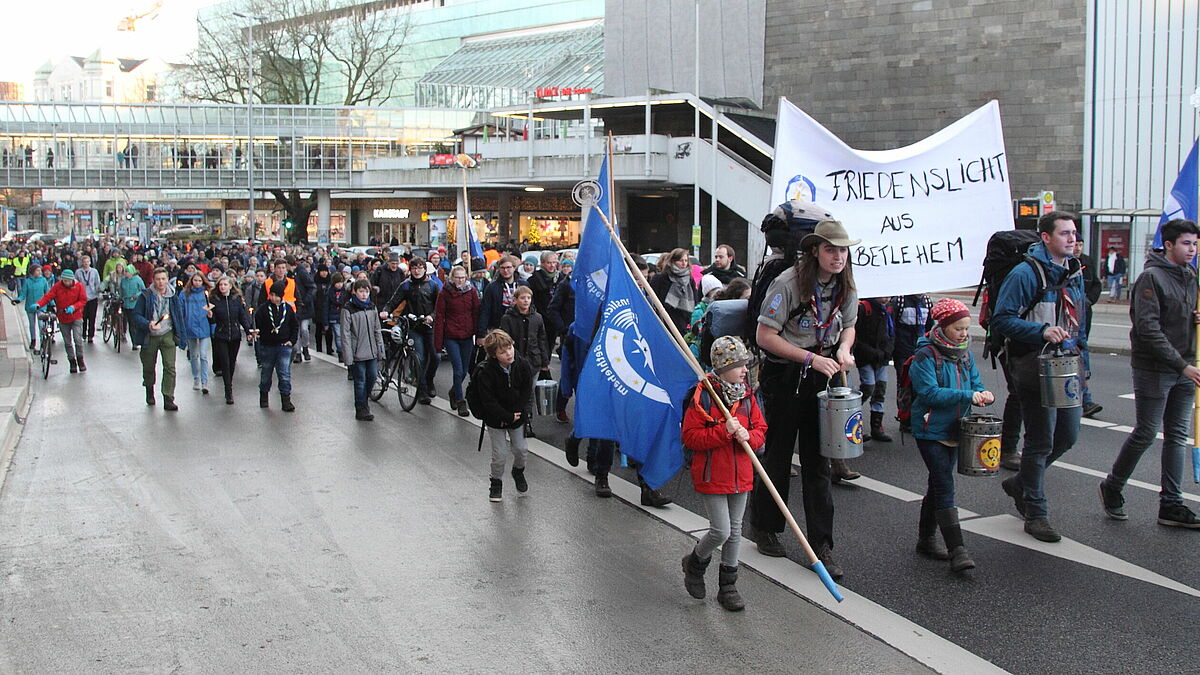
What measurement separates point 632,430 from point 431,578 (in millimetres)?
1470

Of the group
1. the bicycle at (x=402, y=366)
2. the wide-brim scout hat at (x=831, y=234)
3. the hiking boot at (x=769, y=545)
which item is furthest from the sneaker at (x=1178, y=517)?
the bicycle at (x=402, y=366)

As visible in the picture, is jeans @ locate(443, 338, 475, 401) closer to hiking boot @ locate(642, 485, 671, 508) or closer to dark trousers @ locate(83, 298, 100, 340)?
hiking boot @ locate(642, 485, 671, 508)

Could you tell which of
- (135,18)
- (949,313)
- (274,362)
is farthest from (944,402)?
(135,18)

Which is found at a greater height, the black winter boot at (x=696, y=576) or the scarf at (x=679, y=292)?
the scarf at (x=679, y=292)

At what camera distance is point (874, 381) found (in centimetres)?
986

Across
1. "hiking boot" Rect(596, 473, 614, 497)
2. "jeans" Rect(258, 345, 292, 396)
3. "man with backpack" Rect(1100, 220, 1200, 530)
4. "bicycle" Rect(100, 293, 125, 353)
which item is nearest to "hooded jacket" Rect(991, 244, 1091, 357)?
"man with backpack" Rect(1100, 220, 1200, 530)

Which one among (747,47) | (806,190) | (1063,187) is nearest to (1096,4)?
(1063,187)

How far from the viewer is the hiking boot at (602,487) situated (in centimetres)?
802

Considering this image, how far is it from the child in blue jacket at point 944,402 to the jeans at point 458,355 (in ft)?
21.9

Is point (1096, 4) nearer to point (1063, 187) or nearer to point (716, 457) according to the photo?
point (1063, 187)

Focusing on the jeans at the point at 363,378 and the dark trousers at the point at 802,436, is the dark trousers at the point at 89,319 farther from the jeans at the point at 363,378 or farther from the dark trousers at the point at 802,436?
the dark trousers at the point at 802,436

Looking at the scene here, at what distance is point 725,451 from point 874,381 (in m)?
4.76

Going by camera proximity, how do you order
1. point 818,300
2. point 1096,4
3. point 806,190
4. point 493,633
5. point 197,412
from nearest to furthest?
1. point 493,633
2. point 818,300
3. point 806,190
4. point 197,412
5. point 1096,4

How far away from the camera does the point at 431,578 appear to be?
616 centimetres
